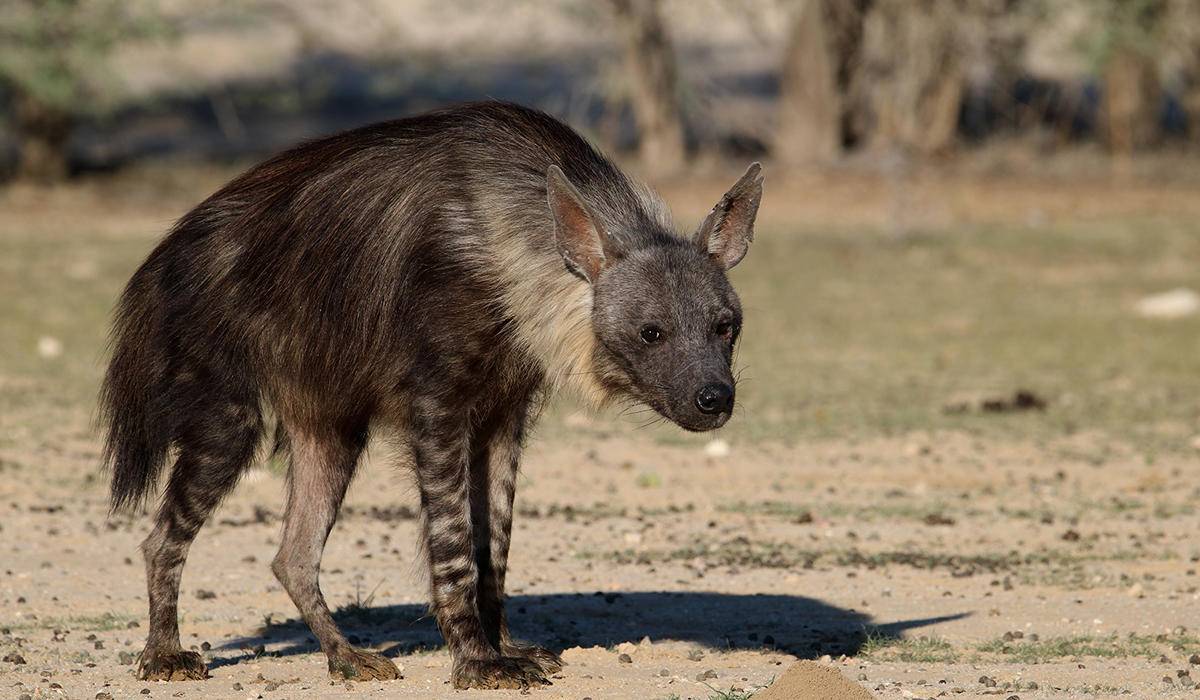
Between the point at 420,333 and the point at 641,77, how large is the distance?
1871cm

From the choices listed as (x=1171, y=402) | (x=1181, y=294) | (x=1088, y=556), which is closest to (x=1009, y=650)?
(x=1088, y=556)

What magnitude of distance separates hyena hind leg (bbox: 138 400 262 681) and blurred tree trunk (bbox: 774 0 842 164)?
1904cm

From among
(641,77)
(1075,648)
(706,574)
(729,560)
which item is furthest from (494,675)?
(641,77)

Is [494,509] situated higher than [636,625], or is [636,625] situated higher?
[494,509]

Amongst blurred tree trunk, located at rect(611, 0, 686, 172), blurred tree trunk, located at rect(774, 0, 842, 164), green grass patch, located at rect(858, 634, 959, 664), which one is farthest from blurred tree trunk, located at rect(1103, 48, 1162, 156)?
green grass patch, located at rect(858, 634, 959, 664)

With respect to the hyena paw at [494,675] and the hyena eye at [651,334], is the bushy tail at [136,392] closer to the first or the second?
the hyena paw at [494,675]

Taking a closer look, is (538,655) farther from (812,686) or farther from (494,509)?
(812,686)

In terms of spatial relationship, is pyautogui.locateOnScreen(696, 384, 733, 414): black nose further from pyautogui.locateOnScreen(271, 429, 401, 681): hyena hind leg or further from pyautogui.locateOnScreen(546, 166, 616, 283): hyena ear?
pyautogui.locateOnScreen(271, 429, 401, 681): hyena hind leg

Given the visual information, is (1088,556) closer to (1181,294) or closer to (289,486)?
(289,486)

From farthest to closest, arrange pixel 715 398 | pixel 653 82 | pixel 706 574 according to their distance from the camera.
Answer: pixel 653 82
pixel 706 574
pixel 715 398

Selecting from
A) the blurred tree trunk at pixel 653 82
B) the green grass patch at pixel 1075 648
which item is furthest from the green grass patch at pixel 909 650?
the blurred tree trunk at pixel 653 82

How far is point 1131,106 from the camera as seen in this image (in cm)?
2695

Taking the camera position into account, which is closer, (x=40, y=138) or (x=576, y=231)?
(x=576, y=231)

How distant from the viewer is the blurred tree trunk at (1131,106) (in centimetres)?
2645
